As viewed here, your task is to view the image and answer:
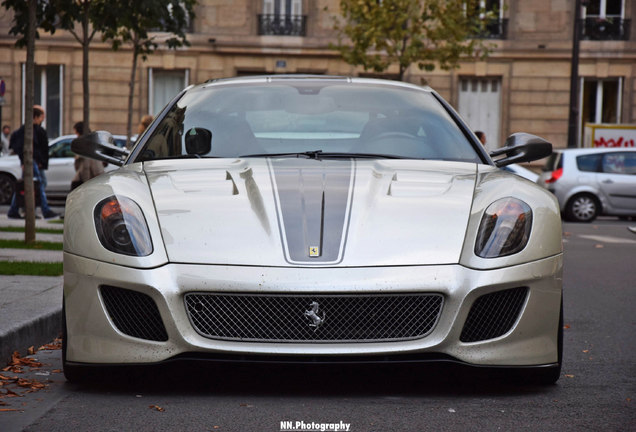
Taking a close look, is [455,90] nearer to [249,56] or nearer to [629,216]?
[249,56]

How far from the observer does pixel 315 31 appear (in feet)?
116

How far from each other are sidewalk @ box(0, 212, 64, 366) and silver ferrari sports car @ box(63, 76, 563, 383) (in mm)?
999

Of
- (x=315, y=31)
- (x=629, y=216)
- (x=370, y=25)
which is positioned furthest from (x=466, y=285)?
(x=315, y=31)

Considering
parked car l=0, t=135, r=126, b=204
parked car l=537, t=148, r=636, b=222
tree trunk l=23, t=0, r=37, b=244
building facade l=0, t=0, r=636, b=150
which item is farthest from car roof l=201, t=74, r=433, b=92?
building facade l=0, t=0, r=636, b=150

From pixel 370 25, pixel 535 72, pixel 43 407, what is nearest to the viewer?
pixel 43 407

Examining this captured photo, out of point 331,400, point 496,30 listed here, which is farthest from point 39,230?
point 496,30

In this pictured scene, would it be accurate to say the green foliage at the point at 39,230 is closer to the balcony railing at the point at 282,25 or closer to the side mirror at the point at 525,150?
the side mirror at the point at 525,150

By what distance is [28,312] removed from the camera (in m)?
6.32

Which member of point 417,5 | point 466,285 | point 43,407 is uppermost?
point 417,5

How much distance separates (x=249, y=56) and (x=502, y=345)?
103 feet

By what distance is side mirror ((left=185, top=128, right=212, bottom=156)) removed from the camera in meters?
5.56

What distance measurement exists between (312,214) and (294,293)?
1.41ft

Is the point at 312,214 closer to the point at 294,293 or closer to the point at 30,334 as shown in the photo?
the point at 294,293

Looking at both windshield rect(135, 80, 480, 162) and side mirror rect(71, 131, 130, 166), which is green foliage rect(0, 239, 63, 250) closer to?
side mirror rect(71, 131, 130, 166)
